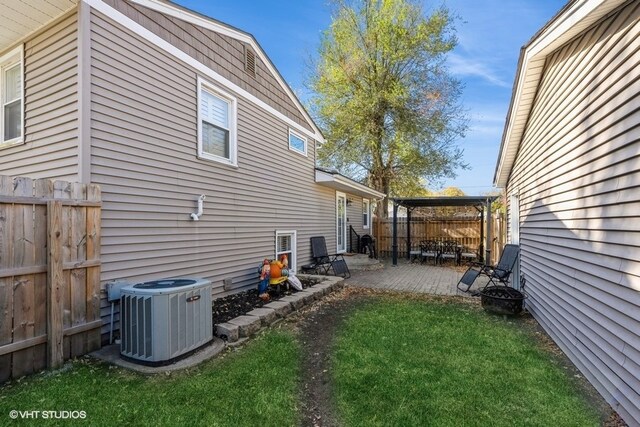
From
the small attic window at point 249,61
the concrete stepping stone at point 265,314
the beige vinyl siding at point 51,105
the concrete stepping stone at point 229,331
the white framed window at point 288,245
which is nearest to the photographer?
the beige vinyl siding at point 51,105

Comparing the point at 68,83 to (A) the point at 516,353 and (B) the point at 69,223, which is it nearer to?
(B) the point at 69,223

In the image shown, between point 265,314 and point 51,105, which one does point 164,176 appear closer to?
point 51,105

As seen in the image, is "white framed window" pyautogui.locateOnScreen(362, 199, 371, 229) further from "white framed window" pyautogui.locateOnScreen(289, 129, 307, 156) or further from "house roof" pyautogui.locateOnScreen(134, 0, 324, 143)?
"house roof" pyautogui.locateOnScreen(134, 0, 324, 143)

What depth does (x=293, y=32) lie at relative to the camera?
16625 millimetres

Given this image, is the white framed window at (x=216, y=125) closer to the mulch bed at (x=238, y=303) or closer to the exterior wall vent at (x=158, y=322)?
the mulch bed at (x=238, y=303)

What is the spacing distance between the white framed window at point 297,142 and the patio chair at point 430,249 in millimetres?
6309

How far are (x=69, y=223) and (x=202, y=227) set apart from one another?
2163 millimetres

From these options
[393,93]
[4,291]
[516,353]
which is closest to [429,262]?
[393,93]

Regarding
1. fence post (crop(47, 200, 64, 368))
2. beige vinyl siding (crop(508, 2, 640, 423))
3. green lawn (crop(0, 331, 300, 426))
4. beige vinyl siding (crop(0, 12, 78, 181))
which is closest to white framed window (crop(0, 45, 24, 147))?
beige vinyl siding (crop(0, 12, 78, 181))

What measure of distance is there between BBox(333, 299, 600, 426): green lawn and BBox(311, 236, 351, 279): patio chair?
4059 mm

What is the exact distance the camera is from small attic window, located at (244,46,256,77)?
6.81 m

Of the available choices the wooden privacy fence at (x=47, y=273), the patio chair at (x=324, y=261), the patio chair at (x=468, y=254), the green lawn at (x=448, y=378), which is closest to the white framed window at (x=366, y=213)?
the patio chair at (x=468, y=254)

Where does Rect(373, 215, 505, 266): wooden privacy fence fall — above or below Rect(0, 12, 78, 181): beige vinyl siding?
below

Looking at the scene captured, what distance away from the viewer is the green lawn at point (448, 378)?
8.77 ft
